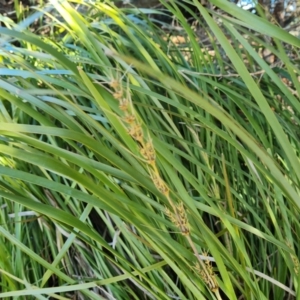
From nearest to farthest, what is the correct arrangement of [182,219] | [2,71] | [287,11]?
[182,219] → [2,71] → [287,11]

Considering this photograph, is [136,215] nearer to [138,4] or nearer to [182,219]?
[182,219]

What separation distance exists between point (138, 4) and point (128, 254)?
2.11 ft

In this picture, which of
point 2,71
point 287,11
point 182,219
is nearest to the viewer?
point 182,219

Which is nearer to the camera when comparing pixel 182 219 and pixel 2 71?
pixel 182 219

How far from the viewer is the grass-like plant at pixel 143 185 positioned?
206 mm

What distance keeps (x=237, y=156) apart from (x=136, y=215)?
0.47 ft

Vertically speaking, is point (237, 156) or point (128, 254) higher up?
point (237, 156)

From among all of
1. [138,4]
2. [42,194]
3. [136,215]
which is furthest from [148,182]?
[138,4]

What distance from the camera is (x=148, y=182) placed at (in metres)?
0.22

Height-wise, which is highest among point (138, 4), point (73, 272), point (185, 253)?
point (138, 4)

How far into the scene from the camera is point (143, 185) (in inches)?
8.7

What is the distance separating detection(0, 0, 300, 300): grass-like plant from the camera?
0.68 feet

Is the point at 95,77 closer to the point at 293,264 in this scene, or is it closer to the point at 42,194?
the point at 42,194

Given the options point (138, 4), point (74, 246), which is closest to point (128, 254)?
point (74, 246)
